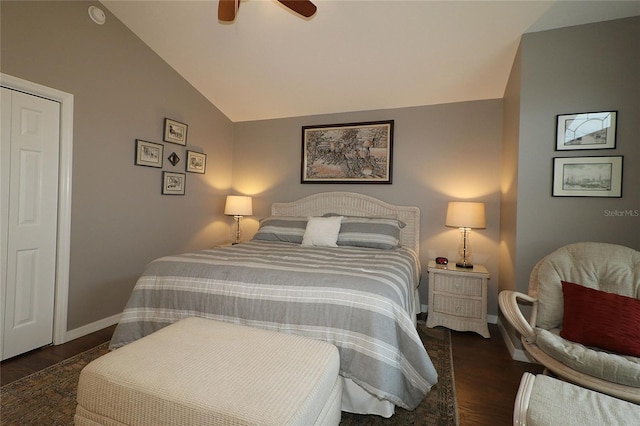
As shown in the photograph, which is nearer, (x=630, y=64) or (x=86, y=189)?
(x=630, y=64)

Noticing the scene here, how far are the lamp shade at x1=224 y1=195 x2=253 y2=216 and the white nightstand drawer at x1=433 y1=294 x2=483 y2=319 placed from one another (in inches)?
99.6

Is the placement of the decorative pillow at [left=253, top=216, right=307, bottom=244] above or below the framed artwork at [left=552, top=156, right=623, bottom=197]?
below

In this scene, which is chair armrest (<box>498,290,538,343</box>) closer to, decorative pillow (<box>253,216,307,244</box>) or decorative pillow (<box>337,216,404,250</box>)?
decorative pillow (<box>337,216,404,250</box>)

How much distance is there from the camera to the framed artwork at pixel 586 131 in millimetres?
2139

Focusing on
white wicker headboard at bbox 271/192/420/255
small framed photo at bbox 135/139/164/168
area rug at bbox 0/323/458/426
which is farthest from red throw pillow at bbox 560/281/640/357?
small framed photo at bbox 135/139/164/168

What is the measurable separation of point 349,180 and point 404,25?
1.76 meters

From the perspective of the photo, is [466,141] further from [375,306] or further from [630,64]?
[375,306]

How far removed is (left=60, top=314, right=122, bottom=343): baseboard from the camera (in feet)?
8.33

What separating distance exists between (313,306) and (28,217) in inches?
90.6

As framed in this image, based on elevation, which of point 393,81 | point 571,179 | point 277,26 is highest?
point 277,26

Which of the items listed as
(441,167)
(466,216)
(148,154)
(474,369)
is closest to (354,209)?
(441,167)

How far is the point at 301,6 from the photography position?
187 centimetres

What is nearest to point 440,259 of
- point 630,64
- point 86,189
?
point 630,64

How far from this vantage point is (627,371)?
4.39 feet
